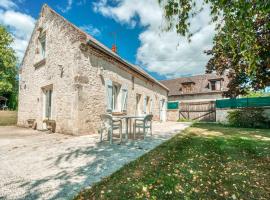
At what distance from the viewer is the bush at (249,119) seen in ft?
41.6

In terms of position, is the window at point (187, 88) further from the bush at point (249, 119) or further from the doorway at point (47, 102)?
the doorway at point (47, 102)

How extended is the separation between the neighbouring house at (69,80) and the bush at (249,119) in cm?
792

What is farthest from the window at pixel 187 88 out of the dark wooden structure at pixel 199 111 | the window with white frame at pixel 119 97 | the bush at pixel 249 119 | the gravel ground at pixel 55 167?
the gravel ground at pixel 55 167

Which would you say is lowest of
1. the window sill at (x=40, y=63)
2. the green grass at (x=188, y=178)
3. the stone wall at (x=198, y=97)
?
the green grass at (x=188, y=178)

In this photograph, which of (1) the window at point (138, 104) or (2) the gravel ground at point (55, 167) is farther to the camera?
(1) the window at point (138, 104)

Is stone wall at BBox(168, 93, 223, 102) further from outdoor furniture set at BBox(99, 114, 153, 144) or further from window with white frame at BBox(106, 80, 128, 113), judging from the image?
outdoor furniture set at BBox(99, 114, 153, 144)

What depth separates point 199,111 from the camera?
20.9m

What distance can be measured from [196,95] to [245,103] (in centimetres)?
1150

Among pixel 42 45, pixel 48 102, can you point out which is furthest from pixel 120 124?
pixel 42 45

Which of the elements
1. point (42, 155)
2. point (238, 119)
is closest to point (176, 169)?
point (42, 155)

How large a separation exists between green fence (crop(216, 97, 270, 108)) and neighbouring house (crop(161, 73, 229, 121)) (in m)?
3.15

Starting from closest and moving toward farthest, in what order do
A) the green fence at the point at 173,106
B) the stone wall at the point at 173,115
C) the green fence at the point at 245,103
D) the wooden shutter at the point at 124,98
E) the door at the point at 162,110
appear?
the wooden shutter at the point at 124,98
the green fence at the point at 245,103
the door at the point at 162,110
the stone wall at the point at 173,115
the green fence at the point at 173,106

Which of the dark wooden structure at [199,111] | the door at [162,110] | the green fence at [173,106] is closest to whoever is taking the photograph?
the door at [162,110]

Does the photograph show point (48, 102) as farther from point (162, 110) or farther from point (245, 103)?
point (245, 103)
